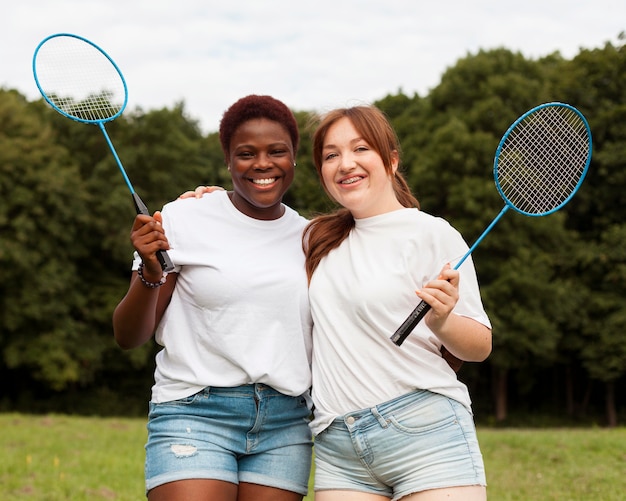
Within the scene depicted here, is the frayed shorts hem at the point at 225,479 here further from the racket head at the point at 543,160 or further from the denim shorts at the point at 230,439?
the racket head at the point at 543,160

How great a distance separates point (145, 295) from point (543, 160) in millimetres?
2216

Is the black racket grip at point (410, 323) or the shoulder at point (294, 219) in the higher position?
the shoulder at point (294, 219)

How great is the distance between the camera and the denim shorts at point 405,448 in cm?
330

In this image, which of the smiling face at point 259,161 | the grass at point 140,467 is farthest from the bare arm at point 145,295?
the grass at point 140,467

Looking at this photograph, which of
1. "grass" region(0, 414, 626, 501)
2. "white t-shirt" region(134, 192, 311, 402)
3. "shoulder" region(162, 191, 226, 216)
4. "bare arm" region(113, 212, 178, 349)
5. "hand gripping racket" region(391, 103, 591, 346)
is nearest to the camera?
"bare arm" region(113, 212, 178, 349)

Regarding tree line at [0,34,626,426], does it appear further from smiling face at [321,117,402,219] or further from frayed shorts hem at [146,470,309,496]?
frayed shorts hem at [146,470,309,496]

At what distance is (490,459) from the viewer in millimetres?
10203

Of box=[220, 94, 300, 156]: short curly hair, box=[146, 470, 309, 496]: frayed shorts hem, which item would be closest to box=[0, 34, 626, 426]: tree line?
box=[220, 94, 300, 156]: short curly hair

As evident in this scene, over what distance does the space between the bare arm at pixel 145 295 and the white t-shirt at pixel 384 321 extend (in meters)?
0.73

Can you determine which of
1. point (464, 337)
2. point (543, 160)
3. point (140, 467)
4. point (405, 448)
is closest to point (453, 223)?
point (140, 467)

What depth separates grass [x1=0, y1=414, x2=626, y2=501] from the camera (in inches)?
313

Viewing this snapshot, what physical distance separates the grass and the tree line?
1473 cm

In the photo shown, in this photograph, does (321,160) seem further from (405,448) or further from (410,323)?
(405,448)

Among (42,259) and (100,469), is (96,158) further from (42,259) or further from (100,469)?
(100,469)
